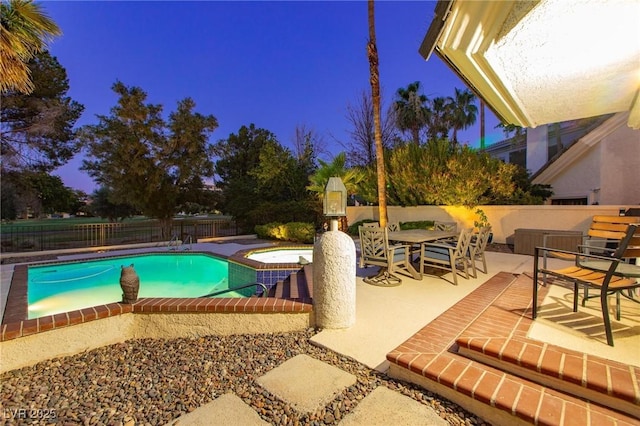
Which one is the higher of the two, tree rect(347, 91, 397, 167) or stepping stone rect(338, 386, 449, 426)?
tree rect(347, 91, 397, 167)

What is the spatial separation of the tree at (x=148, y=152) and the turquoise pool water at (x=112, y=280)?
17.5 ft

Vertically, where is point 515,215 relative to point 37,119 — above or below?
below

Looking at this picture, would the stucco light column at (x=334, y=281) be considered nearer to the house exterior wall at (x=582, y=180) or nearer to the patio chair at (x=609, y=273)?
the patio chair at (x=609, y=273)

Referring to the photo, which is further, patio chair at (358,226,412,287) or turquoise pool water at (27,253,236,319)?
turquoise pool water at (27,253,236,319)

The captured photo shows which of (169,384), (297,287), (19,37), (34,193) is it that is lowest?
→ (169,384)

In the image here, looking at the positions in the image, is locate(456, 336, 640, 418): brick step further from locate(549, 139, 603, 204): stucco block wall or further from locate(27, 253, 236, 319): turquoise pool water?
locate(549, 139, 603, 204): stucco block wall

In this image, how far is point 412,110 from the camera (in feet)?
62.0

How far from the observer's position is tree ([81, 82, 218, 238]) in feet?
40.7

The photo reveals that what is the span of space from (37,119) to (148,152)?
3.73 meters

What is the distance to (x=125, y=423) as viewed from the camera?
211cm

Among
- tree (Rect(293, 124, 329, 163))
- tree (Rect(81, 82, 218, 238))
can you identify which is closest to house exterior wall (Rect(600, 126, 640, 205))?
tree (Rect(293, 124, 329, 163))

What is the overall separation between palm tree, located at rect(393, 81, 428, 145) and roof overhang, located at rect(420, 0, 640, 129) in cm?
1668

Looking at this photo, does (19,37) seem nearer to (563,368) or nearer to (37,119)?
(563,368)

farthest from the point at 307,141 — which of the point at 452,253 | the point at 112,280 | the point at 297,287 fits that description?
the point at 452,253
